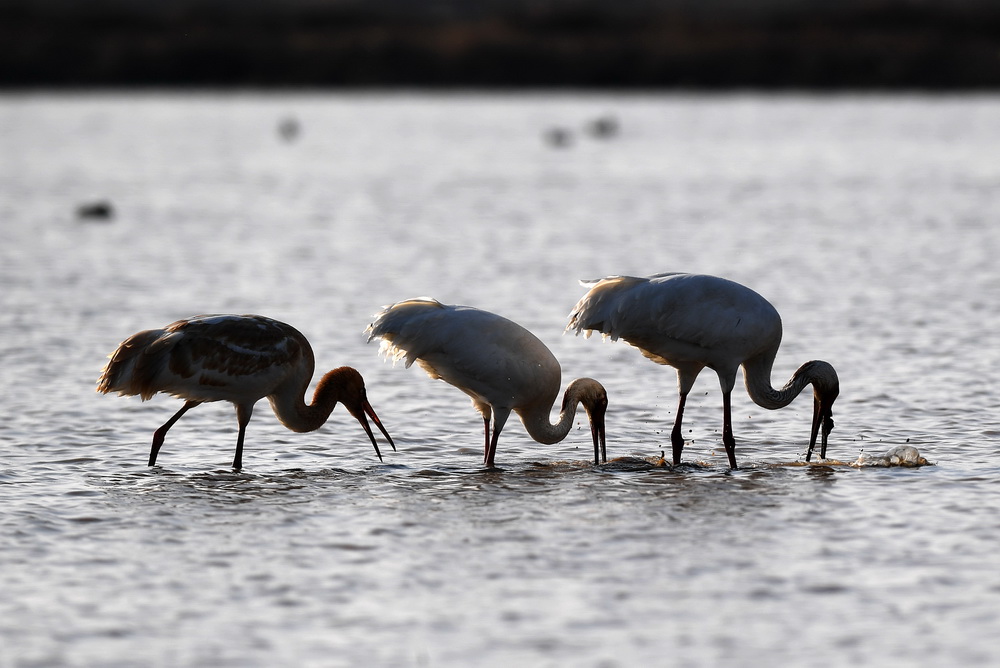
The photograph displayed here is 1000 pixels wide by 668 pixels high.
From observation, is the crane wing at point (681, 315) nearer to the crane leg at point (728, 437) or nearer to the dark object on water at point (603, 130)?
the crane leg at point (728, 437)

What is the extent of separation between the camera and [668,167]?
33.3 m

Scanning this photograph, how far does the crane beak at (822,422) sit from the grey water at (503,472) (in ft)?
0.50

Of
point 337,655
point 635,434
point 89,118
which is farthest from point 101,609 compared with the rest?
point 89,118

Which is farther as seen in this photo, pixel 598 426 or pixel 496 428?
pixel 598 426

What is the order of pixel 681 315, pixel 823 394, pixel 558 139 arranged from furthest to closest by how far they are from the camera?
1. pixel 558 139
2. pixel 823 394
3. pixel 681 315

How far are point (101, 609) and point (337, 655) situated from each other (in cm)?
128

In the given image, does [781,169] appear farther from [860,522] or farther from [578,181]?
[860,522]

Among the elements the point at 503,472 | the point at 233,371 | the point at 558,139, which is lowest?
the point at 503,472

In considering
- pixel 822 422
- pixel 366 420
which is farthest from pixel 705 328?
pixel 366 420

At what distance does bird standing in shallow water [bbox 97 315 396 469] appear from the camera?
9.46 meters

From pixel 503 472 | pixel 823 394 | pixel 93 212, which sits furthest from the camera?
pixel 93 212

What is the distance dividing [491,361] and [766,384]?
183 centimetres

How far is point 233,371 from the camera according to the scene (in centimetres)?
942

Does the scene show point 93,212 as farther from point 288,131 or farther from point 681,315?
point 288,131
